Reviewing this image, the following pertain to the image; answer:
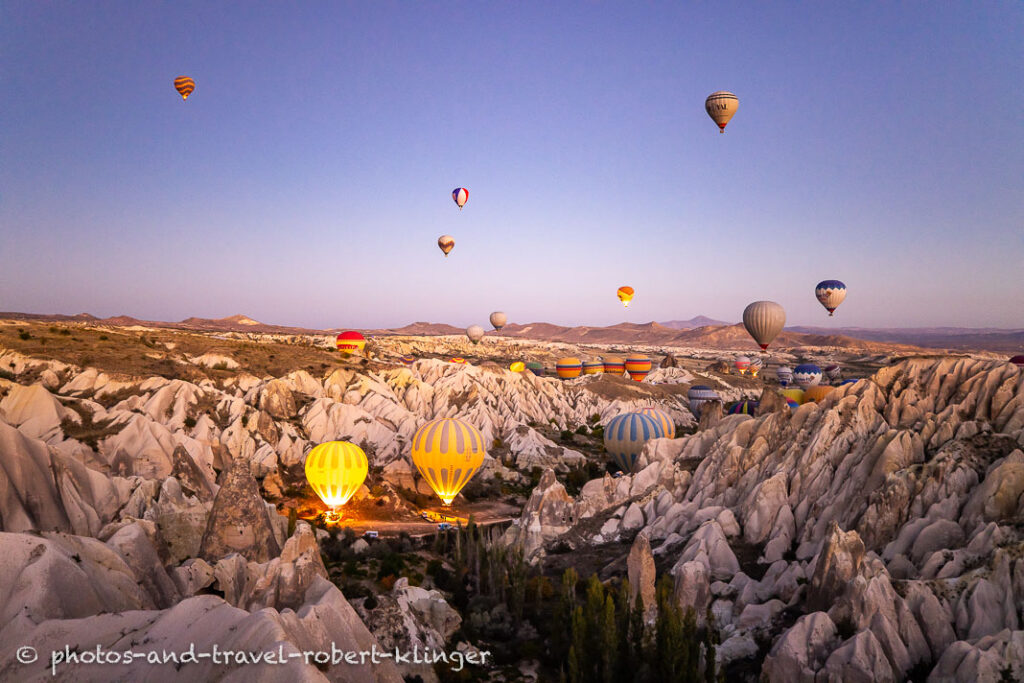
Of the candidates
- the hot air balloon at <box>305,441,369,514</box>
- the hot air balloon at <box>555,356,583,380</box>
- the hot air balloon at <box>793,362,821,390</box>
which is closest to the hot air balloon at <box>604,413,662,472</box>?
the hot air balloon at <box>305,441,369,514</box>

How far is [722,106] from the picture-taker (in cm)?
4984

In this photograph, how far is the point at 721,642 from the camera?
18.0 metres

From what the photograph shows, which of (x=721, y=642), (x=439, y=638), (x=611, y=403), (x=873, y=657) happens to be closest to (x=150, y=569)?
(x=439, y=638)

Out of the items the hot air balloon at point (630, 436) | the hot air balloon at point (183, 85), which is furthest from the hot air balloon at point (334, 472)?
the hot air balloon at point (183, 85)

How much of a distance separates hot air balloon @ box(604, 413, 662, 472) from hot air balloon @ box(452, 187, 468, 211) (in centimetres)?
4122

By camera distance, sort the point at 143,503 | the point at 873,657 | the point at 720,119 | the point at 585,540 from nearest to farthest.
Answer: the point at 873,657, the point at 143,503, the point at 585,540, the point at 720,119

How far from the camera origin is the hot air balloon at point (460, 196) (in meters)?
73.3

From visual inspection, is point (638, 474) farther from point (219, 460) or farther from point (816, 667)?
point (219, 460)

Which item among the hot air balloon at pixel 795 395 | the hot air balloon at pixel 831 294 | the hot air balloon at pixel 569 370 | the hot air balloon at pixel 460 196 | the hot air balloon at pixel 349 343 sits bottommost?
the hot air balloon at pixel 569 370

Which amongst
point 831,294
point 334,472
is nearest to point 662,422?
point 334,472

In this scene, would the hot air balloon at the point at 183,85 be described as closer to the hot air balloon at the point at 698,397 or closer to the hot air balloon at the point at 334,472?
the hot air balloon at the point at 334,472

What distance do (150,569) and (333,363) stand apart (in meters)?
49.0

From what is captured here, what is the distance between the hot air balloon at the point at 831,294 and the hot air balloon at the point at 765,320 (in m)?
6.67

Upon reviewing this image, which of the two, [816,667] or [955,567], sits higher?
[955,567]
